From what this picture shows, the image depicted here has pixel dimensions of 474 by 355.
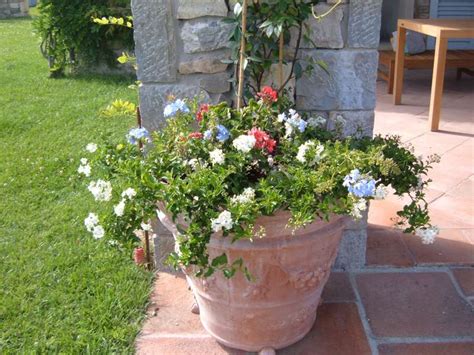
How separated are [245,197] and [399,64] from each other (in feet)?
12.3

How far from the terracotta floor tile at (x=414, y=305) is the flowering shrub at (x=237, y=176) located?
1.40ft

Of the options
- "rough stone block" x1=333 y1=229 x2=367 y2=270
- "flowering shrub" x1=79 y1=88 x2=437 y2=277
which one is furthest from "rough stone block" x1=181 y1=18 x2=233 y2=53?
"rough stone block" x1=333 y1=229 x2=367 y2=270

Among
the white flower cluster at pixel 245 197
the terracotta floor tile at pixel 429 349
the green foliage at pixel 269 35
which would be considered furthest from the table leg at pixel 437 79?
the white flower cluster at pixel 245 197

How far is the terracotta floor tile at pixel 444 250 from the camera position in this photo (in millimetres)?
2537

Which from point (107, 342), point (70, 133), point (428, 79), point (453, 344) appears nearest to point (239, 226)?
point (107, 342)

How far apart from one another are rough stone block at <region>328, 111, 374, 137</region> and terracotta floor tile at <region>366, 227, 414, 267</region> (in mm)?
609

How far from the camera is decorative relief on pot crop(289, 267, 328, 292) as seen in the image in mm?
1818

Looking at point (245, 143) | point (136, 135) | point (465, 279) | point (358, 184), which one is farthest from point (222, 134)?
point (465, 279)

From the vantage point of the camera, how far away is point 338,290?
2367 millimetres

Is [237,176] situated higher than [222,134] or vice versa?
[222,134]

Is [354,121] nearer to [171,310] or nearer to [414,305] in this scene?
[414,305]

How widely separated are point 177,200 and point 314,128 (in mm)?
699

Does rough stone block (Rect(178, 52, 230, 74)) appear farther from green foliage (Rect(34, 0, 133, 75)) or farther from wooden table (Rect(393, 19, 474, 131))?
green foliage (Rect(34, 0, 133, 75))

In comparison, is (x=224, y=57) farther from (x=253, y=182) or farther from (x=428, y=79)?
(x=428, y=79)
